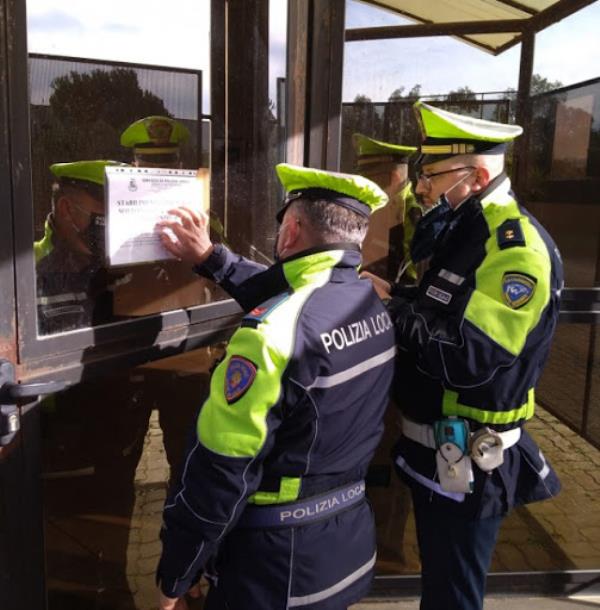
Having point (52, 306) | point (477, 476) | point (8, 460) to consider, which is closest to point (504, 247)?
point (477, 476)

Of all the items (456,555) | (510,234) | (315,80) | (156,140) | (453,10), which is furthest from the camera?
(453,10)

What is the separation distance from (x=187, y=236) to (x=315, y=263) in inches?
18.2

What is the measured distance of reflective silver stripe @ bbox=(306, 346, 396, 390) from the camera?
149 cm

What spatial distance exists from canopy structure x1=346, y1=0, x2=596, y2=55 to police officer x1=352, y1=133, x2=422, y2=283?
45 centimetres

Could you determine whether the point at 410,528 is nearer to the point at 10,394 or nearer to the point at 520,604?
the point at 520,604

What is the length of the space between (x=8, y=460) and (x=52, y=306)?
15.4 inches

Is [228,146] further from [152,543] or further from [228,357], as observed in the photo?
[152,543]

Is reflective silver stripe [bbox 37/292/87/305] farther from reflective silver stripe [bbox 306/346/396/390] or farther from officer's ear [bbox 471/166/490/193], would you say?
officer's ear [bbox 471/166/490/193]

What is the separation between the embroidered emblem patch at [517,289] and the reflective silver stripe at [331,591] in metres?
0.84

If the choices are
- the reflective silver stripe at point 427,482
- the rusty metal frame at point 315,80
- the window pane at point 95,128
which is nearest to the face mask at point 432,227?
the rusty metal frame at point 315,80

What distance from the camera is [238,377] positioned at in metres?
1.42

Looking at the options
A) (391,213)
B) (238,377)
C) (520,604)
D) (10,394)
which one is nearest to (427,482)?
(238,377)

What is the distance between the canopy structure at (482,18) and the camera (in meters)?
2.53

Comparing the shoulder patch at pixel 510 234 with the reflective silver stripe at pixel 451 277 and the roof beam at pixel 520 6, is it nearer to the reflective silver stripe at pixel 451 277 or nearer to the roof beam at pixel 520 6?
the reflective silver stripe at pixel 451 277
